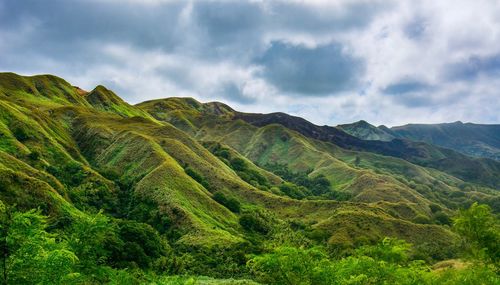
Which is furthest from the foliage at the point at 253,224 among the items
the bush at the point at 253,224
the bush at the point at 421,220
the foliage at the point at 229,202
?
the bush at the point at 421,220

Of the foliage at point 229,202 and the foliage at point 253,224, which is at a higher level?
the foliage at point 229,202

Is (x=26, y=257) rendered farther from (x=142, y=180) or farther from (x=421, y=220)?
(x=421, y=220)

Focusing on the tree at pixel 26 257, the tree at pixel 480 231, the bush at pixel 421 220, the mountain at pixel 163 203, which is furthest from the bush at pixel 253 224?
the tree at pixel 26 257

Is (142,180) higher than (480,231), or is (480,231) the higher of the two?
(142,180)

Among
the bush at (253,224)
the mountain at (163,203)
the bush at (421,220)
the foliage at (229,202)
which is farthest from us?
the bush at (421,220)

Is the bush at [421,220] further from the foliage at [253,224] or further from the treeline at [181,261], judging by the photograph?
the treeline at [181,261]

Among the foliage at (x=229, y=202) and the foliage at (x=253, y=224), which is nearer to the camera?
the foliage at (x=253, y=224)

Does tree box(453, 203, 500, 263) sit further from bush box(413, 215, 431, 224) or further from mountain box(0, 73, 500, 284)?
bush box(413, 215, 431, 224)

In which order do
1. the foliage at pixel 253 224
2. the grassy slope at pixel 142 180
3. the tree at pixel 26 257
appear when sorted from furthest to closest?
the foliage at pixel 253 224, the grassy slope at pixel 142 180, the tree at pixel 26 257

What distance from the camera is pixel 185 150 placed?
16450 centimetres

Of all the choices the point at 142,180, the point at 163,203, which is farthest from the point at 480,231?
the point at 142,180

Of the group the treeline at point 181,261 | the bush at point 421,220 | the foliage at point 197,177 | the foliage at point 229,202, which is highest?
the foliage at point 197,177

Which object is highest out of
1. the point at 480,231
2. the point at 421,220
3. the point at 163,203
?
the point at 480,231

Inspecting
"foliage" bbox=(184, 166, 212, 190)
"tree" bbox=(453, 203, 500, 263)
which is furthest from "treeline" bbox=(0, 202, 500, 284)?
"foliage" bbox=(184, 166, 212, 190)
